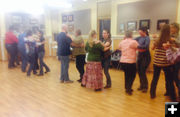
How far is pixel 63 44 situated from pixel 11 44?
3.17 m

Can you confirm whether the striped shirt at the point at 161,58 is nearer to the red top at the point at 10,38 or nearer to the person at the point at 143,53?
the person at the point at 143,53

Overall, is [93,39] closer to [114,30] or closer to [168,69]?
[168,69]

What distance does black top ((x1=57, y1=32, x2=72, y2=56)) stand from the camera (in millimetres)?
3662

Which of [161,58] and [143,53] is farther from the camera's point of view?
[143,53]

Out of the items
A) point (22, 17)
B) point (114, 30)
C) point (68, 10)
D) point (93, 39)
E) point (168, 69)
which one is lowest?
point (168, 69)

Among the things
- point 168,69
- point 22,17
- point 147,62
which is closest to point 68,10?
point 22,17

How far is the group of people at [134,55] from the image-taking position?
2592 mm

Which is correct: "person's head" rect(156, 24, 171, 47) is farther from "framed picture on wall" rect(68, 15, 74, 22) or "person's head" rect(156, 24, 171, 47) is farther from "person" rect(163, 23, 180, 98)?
"framed picture on wall" rect(68, 15, 74, 22)

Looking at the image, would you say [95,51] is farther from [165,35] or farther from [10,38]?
[10,38]

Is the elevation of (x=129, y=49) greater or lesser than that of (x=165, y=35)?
lesser

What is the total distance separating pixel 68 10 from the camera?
7457 mm

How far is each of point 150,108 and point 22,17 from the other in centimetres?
603

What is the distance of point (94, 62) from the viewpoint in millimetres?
3248

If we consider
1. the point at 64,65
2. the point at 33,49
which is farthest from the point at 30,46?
the point at 64,65
